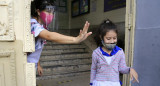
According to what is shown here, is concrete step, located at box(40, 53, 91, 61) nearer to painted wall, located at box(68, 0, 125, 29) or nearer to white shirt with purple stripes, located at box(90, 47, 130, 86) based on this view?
painted wall, located at box(68, 0, 125, 29)

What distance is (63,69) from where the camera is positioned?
4516 millimetres

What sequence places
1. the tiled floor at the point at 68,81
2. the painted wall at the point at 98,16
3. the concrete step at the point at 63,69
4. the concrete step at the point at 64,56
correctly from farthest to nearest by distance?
the concrete step at the point at 64,56
the painted wall at the point at 98,16
the concrete step at the point at 63,69
the tiled floor at the point at 68,81

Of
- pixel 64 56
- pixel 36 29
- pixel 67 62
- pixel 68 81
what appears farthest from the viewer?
pixel 64 56

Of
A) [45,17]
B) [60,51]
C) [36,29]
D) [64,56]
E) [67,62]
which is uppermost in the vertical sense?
[45,17]

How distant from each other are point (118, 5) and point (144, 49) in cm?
229

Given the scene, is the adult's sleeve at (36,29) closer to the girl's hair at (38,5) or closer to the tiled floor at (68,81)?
the girl's hair at (38,5)

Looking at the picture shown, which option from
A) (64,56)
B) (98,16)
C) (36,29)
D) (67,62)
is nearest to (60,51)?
(64,56)

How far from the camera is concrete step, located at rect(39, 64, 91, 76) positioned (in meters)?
4.26

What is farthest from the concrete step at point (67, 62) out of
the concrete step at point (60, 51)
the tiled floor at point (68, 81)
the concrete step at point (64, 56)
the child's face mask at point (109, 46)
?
the child's face mask at point (109, 46)

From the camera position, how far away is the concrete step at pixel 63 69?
14.0 ft

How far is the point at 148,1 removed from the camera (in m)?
2.64

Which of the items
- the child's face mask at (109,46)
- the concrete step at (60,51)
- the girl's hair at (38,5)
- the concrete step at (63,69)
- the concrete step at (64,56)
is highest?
the girl's hair at (38,5)

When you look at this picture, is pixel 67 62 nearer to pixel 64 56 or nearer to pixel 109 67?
pixel 64 56

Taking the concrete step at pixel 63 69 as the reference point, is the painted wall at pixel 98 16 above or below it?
above
